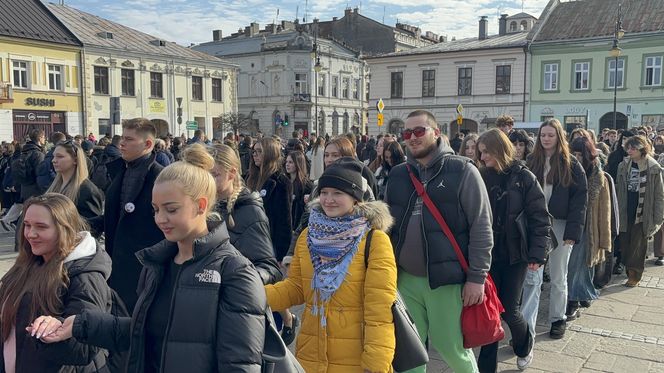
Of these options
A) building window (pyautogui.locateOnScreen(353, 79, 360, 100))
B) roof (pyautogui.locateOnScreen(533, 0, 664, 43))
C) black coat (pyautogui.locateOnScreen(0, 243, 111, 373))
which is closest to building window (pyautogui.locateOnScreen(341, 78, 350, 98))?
building window (pyautogui.locateOnScreen(353, 79, 360, 100))

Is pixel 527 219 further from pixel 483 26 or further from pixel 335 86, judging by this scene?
pixel 335 86

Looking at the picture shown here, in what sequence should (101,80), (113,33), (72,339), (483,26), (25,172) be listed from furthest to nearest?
1. (483,26)
2. (113,33)
3. (101,80)
4. (25,172)
5. (72,339)

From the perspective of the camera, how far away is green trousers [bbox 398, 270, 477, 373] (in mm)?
3805

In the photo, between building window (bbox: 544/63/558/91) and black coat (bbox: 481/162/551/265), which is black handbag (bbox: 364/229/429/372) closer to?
black coat (bbox: 481/162/551/265)

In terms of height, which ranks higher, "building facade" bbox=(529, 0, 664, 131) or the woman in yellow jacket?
"building facade" bbox=(529, 0, 664, 131)

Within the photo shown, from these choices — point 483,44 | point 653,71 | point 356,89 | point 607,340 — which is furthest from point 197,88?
point 607,340

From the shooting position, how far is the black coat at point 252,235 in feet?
11.5

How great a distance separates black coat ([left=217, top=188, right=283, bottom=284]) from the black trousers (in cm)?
193

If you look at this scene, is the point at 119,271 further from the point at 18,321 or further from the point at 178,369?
the point at 178,369

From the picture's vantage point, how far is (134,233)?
14.4 feet

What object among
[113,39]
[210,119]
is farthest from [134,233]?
[210,119]

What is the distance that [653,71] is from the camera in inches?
1352

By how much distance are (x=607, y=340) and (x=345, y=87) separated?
5392 cm

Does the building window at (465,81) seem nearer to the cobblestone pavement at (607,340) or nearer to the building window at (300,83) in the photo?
the building window at (300,83)
